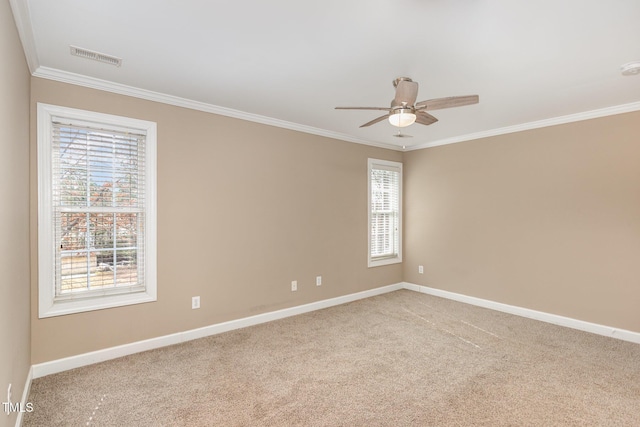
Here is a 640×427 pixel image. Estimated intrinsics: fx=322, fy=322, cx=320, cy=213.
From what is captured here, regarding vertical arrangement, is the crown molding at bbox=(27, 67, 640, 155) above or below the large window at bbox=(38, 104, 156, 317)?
above

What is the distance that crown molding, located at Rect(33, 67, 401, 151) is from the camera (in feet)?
8.71

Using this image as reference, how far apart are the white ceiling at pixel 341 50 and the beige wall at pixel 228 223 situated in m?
0.31

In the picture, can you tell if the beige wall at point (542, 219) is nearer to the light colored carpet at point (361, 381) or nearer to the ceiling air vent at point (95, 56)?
the light colored carpet at point (361, 381)

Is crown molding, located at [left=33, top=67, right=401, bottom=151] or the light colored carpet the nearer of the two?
the light colored carpet

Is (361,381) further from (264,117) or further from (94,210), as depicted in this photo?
(264,117)

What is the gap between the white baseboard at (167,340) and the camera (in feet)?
8.77

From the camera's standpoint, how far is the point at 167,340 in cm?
324

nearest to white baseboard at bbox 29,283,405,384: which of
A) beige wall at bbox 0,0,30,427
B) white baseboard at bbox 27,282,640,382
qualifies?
white baseboard at bbox 27,282,640,382

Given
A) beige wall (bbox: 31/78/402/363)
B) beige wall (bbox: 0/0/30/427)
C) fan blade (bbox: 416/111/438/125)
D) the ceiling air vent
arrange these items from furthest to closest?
beige wall (bbox: 31/78/402/363)
fan blade (bbox: 416/111/438/125)
the ceiling air vent
beige wall (bbox: 0/0/30/427)

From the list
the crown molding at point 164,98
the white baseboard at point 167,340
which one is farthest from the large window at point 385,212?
the crown molding at point 164,98

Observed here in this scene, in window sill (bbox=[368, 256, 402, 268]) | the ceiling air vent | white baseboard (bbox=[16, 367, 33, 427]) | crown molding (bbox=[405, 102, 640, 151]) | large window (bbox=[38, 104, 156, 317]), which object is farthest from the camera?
window sill (bbox=[368, 256, 402, 268])

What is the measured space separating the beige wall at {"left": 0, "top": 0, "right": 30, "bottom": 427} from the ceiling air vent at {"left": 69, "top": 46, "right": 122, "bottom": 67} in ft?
1.06

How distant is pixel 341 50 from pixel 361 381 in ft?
8.28

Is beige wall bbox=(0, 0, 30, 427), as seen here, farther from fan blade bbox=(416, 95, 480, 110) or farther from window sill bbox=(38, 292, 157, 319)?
fan blade bbox=(416, 95, 480, 110)
